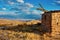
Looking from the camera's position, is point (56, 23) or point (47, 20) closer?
point (56, 23)

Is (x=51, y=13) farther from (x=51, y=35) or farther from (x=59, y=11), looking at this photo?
Answer: (x=51, y=35)

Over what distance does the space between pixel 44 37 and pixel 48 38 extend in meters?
0.41

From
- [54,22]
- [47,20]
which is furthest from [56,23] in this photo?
[47,20]

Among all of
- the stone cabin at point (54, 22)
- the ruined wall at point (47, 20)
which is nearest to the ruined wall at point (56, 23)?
the stone cabin at point (54, 22)

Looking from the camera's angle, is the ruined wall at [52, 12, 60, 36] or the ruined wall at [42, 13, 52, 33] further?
the ruined wall at [42, 13, 52, 33]

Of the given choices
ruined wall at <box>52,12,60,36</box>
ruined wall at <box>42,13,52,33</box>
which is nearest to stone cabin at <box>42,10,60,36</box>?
ruined wall at <box>52,12,60,36</box>

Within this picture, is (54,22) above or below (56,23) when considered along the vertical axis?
above

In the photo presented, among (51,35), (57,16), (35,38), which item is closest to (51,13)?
(57,16)

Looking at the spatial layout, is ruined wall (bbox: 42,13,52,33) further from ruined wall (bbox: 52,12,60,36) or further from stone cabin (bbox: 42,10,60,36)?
ruined wall (bbox: 52,12,60,36)

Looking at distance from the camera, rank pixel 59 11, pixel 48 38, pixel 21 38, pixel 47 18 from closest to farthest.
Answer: pixel 21 38
pixel 48 38
pixel 59 11
pixel 47 18

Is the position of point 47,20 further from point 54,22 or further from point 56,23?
point 56,23

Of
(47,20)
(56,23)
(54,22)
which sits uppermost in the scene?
(47,20)

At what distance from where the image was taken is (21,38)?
18.6 m

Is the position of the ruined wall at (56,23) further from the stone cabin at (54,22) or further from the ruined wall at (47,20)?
the ruined wall at (47,20)
